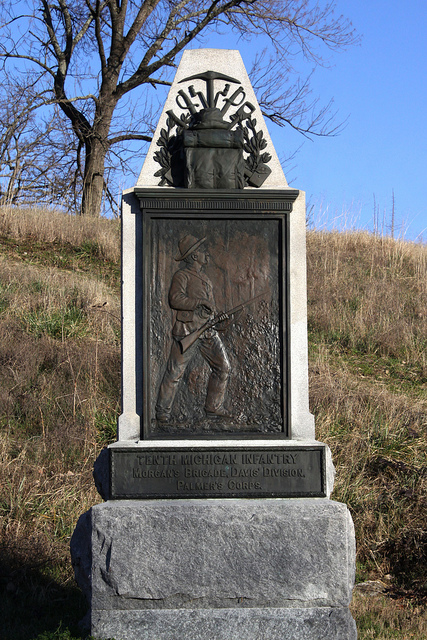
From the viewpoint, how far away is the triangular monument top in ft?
13.3

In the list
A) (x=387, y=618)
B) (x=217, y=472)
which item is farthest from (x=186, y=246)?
(x=387, y=618)

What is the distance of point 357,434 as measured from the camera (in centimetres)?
661

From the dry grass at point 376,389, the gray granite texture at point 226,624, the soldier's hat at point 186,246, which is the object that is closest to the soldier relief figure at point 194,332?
the soldier's hat at point 186,246

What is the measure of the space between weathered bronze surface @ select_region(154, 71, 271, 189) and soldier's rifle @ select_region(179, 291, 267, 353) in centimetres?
71

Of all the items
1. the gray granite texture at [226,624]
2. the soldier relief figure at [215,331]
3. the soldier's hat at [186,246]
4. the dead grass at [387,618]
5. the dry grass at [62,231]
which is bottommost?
the dead grass at [387,618]

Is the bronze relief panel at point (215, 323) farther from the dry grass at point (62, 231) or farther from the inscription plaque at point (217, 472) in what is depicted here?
the dry grass at point (62, 231)

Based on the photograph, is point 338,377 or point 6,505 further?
point 338,377

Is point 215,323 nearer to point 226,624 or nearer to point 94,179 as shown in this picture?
point 226,624

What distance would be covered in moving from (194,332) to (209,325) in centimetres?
10

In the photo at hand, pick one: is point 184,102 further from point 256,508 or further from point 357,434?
point 357,434

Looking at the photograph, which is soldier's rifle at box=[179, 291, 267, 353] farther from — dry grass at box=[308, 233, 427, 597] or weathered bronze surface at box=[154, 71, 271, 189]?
dry grass at box=[308, 233, 427, 597]

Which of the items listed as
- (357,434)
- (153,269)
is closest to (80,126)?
(357,434)

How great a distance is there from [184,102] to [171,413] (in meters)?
1.94

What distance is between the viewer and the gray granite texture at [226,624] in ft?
11.9
